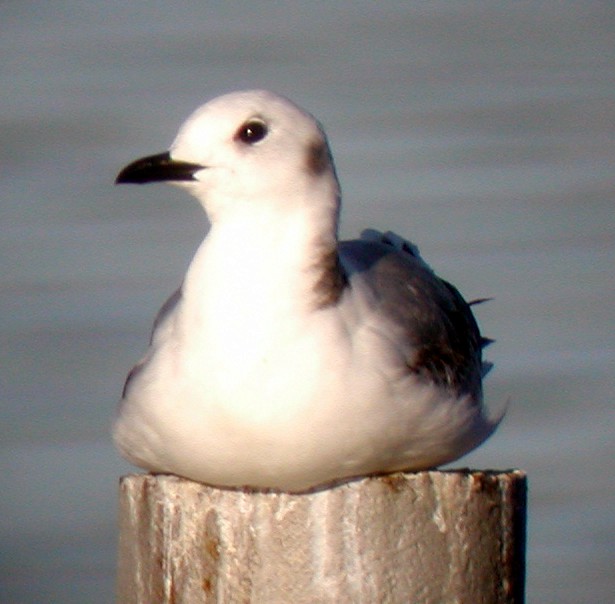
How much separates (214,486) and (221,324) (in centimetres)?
49

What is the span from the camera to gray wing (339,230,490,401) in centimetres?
548

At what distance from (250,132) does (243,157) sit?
86 mm

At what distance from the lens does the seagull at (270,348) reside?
4883 mm

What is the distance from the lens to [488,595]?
4.75 m

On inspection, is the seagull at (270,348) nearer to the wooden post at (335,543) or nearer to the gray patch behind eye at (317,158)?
the gray patch behind eye at (317,158)

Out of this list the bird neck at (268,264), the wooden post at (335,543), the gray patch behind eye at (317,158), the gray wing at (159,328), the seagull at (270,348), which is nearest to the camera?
the wooden post at (335,543)

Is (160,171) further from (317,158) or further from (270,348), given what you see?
(270,348)

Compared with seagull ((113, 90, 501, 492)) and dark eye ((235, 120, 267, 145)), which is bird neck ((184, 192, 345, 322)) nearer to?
seagull ((113, 90, 501, 492))

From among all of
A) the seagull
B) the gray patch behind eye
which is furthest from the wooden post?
the gray patch behind eye

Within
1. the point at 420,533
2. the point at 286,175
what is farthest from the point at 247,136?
the point at 420,533

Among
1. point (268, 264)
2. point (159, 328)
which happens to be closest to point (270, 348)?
point (268, 264)

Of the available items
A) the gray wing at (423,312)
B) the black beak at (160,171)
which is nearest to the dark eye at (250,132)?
the black beak at (160,171)

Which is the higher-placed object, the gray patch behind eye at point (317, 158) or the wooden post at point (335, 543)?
the gray patch behind eye at point (317, 158)

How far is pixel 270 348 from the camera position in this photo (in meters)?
4.93
